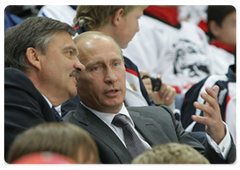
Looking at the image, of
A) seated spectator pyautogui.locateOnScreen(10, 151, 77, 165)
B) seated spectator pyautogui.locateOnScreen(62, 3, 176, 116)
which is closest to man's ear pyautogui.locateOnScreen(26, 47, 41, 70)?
seated spectator pyautogui.locateOnScreen(62, 3, 176, 116)

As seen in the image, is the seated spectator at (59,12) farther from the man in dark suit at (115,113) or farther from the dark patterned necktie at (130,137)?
the dark patterned necktie at (130,137)

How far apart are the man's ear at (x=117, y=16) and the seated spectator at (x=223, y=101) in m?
0.77

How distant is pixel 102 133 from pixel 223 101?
1217mm

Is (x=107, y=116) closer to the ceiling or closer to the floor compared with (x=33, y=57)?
closer to the floor

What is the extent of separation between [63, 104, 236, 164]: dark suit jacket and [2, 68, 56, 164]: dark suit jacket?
329 mm

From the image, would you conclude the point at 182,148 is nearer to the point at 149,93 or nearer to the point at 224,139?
the point at 224,139

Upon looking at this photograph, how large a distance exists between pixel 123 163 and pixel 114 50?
580mm

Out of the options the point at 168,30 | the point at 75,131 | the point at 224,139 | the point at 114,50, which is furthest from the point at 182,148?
the point at 168,30

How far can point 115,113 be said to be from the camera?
2.07 metres

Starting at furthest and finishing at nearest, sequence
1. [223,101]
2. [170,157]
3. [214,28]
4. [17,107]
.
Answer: [214,28], [223,101], [17,107], [170,157]

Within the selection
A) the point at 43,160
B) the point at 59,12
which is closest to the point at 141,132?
the point at 43,160

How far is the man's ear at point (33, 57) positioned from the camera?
6.10ft

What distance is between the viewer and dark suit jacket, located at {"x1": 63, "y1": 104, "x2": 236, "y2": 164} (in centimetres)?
185

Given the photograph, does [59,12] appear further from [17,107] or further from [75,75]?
[17,107]
